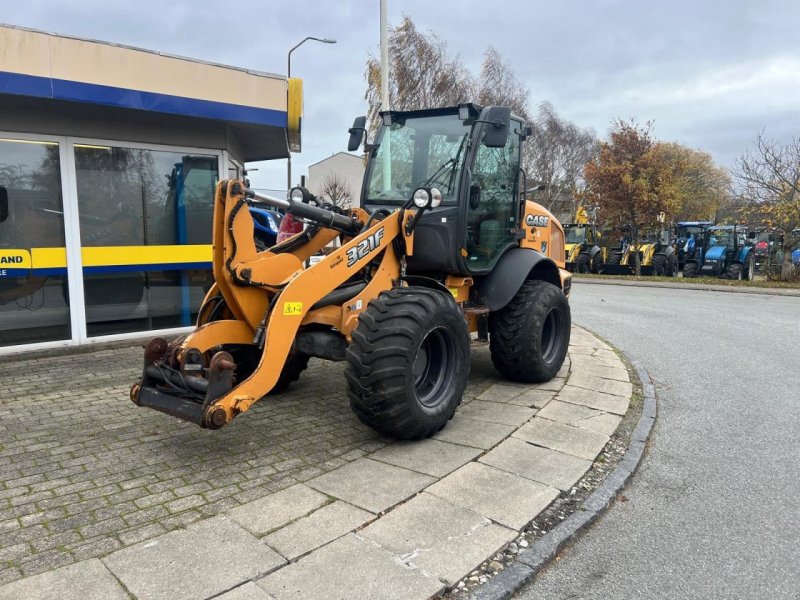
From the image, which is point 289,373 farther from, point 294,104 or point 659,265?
point 659,265

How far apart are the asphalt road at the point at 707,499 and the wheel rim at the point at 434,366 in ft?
5.16

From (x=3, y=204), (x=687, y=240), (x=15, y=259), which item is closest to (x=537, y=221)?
(x=15, y=259)

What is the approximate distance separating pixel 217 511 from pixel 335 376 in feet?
10.4

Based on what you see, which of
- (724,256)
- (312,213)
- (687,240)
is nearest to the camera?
(312,213)

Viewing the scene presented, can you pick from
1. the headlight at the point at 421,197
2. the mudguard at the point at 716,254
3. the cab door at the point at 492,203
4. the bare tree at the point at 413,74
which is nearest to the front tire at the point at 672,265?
the mudguard at the point at 716,254

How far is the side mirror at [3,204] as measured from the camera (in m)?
6.96

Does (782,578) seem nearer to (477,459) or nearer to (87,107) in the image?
(477,459)

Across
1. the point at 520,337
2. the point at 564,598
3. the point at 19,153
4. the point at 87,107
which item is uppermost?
the point at 87,107

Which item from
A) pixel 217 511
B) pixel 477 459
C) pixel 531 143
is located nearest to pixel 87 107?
pixel 217 511

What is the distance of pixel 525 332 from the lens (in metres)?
5.87

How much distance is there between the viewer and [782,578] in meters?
2.94

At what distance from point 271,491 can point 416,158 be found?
357 cm

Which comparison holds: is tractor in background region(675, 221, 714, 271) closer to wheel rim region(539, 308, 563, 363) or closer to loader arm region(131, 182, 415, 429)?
wheel rim region(539, 308, 563, 363)

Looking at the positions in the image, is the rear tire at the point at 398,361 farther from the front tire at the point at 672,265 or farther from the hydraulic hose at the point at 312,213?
the front tire at the point at 672,265
